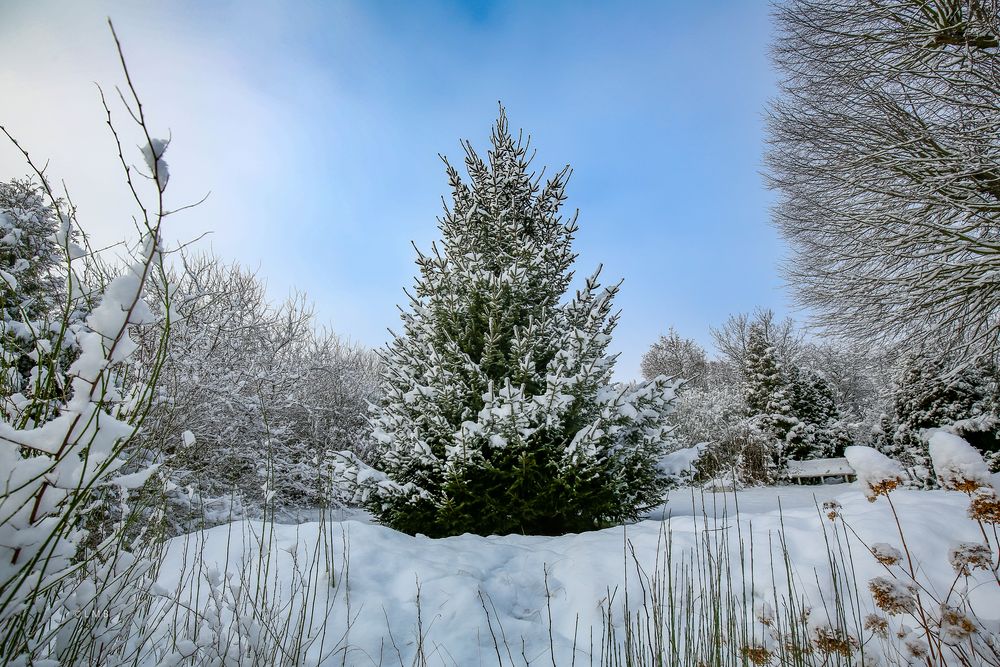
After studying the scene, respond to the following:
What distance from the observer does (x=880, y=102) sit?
658 centimetres

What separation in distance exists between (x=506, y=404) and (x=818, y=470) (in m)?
14.9

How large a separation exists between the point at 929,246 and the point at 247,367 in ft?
40.1

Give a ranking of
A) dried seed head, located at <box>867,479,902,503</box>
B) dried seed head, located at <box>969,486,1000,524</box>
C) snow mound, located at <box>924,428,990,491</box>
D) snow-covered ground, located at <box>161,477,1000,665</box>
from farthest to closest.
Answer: snow-covered ground, located at <box>161,477,1000,665</box>, dried seed head, located at <box>867,479,902,503</box>, snow mound, located at <box>924,428,990,491</box>, dried seed head, located at <box>969,486,1000,524</box>

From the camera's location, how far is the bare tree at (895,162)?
6.21 m

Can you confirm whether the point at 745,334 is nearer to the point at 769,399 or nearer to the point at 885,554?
the point at 769,399

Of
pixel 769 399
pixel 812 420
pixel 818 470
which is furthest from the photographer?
pixel 769 399

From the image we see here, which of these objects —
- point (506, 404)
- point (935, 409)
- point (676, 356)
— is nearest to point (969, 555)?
point (506, 404)

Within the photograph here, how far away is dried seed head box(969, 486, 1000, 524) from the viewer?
1761mm

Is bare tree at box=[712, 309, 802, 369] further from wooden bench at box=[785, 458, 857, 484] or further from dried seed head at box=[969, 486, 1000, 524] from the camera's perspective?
dried seed head at box=[969, 486, 1000, 524]

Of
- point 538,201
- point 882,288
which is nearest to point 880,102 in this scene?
point 882,288

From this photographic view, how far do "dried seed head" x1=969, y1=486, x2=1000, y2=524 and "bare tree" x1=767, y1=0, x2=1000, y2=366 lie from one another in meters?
5.96

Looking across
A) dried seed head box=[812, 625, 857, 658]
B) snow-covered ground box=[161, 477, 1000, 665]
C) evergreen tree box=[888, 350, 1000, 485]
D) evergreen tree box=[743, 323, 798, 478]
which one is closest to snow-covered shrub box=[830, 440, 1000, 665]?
dried seed head box=[812, 625, 857, 658]

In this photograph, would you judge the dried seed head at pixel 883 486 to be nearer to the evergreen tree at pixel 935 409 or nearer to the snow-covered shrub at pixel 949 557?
the snow-covered shrub at pixel 949 557

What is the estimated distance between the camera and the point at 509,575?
344 centimetres
